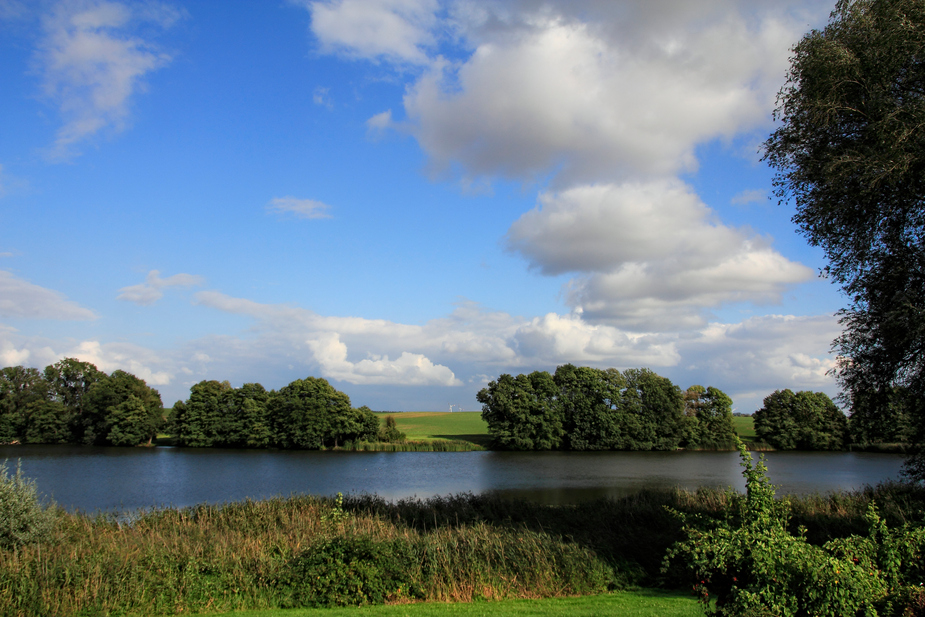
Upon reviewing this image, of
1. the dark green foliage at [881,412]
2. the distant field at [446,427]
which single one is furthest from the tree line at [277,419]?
the dark green foliage at [881,412]

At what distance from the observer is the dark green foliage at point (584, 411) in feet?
235

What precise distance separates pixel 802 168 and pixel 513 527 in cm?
1229

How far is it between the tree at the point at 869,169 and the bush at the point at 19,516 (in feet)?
65.0

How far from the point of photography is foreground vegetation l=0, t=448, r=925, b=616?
5.95m

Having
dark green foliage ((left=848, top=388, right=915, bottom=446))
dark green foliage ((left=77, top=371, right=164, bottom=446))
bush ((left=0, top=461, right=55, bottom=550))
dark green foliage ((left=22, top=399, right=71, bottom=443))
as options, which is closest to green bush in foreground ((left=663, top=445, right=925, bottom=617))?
dark green foliage ((left=848, top=388, right=915, bottom=446))

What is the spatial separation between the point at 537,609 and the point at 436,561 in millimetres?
2737

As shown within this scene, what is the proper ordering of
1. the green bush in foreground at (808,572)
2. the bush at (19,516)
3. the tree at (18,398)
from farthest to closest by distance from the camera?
1. the tree at (18,398)
2. the bush at (19,516)
3. the green bush in foreground at (808,572)

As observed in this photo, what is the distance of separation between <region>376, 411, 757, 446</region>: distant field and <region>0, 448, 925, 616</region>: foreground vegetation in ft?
199

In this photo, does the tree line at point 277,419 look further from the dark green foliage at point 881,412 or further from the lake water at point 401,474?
the dark green foliage at point 881,412

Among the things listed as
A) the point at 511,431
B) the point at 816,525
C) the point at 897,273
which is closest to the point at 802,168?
the point at 897,273

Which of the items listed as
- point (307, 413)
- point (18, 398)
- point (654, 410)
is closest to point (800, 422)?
point (654, 410)

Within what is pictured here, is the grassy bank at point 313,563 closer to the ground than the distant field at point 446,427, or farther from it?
farther from it

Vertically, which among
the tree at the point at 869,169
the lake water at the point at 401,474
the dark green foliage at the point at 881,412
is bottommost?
the lake water at the point at 401,474

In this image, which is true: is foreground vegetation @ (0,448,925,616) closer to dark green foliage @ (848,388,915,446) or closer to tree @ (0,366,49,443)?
dark green foliage @ (848,388,915,446)
